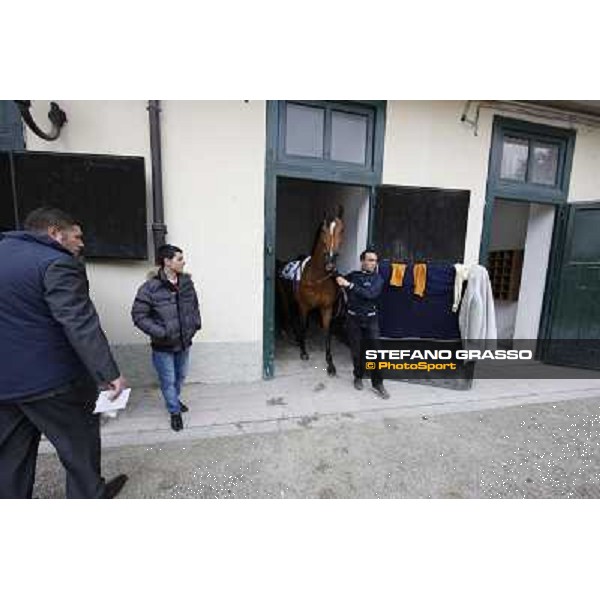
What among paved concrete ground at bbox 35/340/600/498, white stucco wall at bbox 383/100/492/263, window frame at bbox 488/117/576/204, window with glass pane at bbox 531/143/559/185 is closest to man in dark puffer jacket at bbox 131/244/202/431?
paved concrete ground at bbox 35/340/600/498

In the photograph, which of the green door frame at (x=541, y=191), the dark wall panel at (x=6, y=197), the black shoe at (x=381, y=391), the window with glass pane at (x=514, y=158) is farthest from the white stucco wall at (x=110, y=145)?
the window with glass pane at (x=514, y=158)

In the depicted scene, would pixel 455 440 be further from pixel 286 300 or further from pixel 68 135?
pixel 68 135

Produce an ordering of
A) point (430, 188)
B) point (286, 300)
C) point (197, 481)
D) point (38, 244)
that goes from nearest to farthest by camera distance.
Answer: point (38, 244), point (197, 481), point (430, 188), point (286, 300)

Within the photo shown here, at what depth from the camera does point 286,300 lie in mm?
5691

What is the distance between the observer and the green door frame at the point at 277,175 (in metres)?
3.92

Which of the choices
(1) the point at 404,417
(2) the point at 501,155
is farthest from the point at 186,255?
(2) the point at 501,155

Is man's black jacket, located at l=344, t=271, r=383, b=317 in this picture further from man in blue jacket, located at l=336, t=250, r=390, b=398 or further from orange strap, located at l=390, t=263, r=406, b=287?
orange strap, located at l=390, t=263, r=406, b=287

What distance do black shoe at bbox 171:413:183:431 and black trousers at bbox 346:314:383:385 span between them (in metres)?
2.05

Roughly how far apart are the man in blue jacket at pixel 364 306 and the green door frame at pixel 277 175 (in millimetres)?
862

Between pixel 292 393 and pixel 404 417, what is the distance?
1.25m

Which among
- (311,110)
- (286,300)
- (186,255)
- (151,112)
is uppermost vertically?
(311,110)

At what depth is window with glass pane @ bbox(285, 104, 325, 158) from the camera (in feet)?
13.2

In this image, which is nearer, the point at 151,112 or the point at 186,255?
the point at 151,112

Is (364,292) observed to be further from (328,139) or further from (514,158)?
(514,158)
